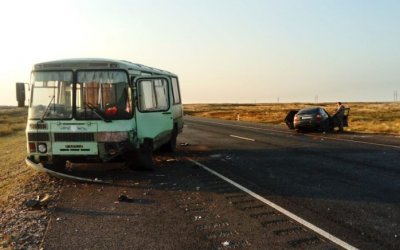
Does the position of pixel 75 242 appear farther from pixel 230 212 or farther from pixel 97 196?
pixel 97 196

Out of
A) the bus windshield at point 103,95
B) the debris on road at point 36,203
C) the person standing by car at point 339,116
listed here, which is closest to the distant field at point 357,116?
the person standing by car at point 339,116

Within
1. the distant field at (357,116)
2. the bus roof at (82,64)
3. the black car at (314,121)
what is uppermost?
the bus roof at (82,64)

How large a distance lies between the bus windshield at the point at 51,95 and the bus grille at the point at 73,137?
422 millimetres

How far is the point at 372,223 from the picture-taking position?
6.85 metres

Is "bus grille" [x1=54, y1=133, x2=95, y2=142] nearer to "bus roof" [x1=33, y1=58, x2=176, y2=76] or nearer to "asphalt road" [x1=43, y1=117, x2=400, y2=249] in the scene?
"asphalt road" [x1=43, y1=117, x2=400, y2=249]

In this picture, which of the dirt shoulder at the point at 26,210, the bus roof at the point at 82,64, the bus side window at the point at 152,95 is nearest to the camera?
the dirt shoulder at the point at 26,210

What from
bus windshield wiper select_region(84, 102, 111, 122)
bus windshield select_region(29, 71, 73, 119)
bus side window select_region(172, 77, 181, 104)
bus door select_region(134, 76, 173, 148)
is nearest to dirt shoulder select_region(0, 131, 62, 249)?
bus windshield select_region(29, 71, 73, 119)

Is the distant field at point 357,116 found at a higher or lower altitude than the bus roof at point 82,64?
lower

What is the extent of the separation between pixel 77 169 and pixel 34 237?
6600 mm

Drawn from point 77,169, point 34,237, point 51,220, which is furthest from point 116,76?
point 34,237

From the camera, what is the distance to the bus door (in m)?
11.9

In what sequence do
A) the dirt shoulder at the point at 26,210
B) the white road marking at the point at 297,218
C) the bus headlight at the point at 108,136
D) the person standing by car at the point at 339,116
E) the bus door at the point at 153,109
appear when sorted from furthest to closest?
the person standing by car at the point at 339,116, the bus door at the point at 153,109, the bus headlight at the point at 108,136, the dirt shoulder at the point at 26,210, the white road marking at the point at 297,218

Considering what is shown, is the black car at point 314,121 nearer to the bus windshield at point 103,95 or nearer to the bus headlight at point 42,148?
the bus windshield at point 103,95

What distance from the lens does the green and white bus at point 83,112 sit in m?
11.2
